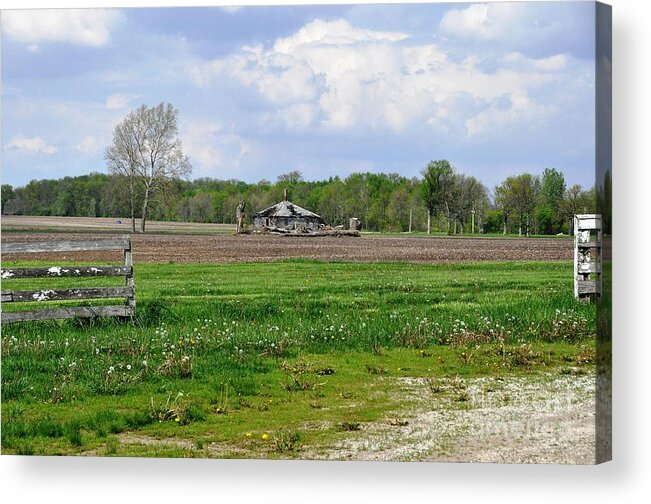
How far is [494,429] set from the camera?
10344 millimetres

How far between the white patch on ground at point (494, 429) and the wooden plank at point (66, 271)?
321 centimetres

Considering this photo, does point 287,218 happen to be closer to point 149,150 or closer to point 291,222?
point 291,222

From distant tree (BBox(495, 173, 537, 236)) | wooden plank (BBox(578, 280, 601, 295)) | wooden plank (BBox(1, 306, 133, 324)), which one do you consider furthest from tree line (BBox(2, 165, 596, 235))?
wooden plank (BBox(1, 306, 133, 324))

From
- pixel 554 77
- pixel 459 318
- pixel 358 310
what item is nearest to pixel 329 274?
pixel 358 310

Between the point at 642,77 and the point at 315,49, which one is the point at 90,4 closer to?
the point at 315,49

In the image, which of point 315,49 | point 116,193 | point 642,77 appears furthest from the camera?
point 116,193

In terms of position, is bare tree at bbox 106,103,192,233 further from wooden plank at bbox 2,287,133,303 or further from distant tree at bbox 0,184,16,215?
distant tree at bbox 0,184,16,215

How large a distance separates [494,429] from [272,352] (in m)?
2.52

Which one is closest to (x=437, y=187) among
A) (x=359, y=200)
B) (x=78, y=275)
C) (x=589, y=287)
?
(x=359, y=200)

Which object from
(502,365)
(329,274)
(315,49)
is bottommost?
(502,365)

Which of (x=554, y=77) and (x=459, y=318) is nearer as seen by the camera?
(x=554, y=77)

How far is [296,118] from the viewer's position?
11.1 meters

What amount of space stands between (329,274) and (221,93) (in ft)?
7.77

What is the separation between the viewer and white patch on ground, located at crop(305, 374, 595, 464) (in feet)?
33.6
